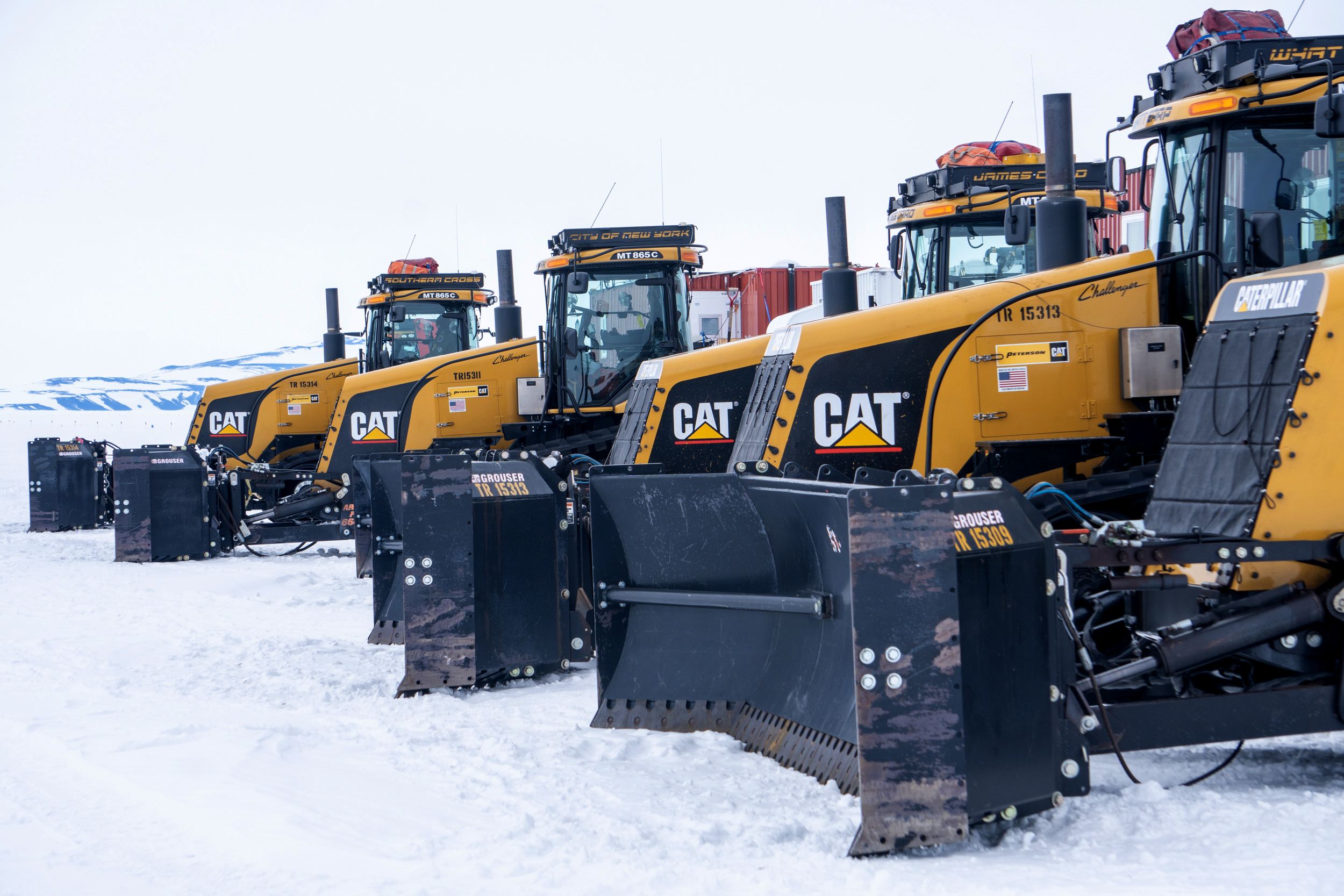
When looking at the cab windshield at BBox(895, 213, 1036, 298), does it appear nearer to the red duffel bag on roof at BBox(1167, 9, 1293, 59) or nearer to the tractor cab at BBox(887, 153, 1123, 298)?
the tractor cab at BBox(887, 153, 1123, 298)

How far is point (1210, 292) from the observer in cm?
529

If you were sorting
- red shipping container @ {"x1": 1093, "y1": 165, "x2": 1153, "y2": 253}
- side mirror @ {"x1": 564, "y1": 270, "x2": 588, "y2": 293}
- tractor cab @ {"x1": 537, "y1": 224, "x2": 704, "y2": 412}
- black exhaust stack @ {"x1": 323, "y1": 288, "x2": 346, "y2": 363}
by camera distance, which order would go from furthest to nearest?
black exhaust stack @ {"x1": 323, "y1": 288, "x2": 346, "y2": 363}, tractor cab @ {"x1": 537, "y1": 224, "x2": 704, "y2": 412}, side mirror @ {"x1": 564, "y1": 270, "x2": 588, "y2": 293}, red shipping container @ {"x1": 1093, "y1": 165, "x2": 1153, "y2": 253}

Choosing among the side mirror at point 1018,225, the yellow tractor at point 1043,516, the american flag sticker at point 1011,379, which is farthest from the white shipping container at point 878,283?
the american flag sticker at point 1011,379

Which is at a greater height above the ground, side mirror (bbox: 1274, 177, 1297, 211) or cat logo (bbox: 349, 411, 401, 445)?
side mirror (bbox: 1274, 177, 1297, 211)

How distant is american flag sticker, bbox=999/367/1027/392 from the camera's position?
5559 mm

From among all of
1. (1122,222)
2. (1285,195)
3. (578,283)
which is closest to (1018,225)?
(1285,195)

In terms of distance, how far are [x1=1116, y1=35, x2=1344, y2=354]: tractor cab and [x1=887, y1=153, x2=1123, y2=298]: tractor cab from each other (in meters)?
3.53

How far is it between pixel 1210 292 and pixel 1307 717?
201cm

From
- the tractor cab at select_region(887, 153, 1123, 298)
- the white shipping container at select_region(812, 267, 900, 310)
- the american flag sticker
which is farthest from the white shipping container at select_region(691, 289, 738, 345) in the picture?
the american flag sticker

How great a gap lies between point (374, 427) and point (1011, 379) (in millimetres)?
8949

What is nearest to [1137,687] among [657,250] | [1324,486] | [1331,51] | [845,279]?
[1324,486]

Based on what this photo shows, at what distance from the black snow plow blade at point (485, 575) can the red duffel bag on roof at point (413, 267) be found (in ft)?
30.5

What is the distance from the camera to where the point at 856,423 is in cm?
579

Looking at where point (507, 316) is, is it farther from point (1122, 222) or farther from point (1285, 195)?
point (1285, 195)
